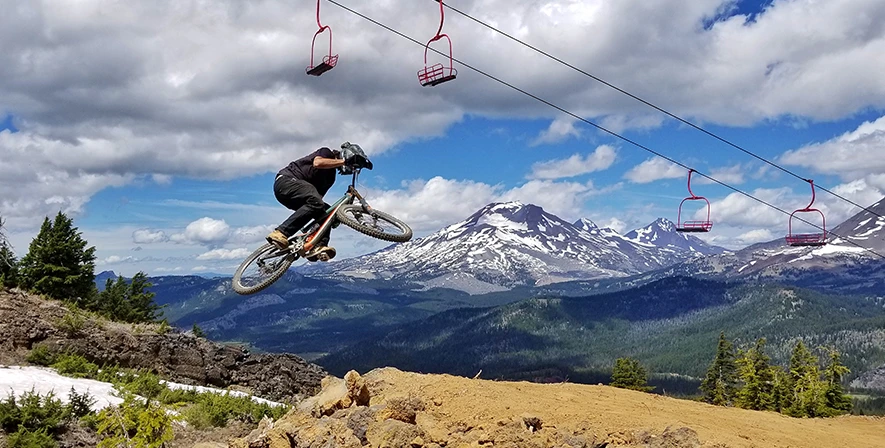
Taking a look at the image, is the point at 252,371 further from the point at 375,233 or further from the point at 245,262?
the point at 375,233

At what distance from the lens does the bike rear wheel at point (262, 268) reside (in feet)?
45.5

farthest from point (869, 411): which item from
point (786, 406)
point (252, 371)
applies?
point (252, 371)

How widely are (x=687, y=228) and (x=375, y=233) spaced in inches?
374

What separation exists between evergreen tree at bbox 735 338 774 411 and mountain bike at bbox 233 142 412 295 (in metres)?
50.5

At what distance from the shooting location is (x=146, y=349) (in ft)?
87.6

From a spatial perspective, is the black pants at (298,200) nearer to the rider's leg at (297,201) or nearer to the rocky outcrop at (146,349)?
the rider's leg at (297,201)

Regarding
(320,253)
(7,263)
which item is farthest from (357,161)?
(7,263)

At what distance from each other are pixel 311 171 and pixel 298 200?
670 millimetres

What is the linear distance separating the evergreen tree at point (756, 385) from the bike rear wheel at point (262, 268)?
5166 cm

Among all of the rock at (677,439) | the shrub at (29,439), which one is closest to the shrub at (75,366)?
the shrub at (29,439)

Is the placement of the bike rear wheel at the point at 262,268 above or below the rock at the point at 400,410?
above

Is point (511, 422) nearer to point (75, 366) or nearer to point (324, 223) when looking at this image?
point (324, 223)

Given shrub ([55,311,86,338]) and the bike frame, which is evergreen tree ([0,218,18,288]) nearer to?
shrub ([55,311,86,338])

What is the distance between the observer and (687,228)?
1806 centimetres
